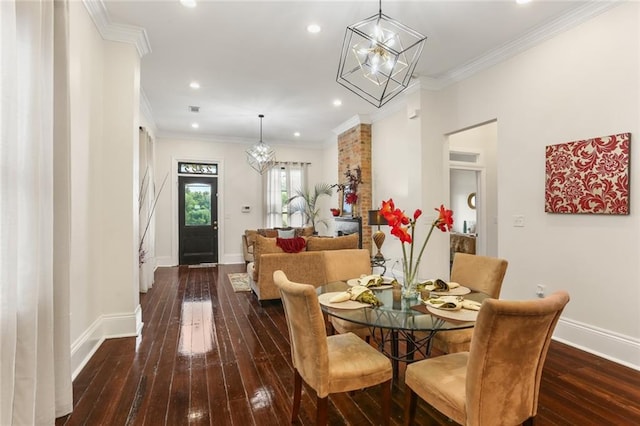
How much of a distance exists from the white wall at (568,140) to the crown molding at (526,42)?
0.07 metres

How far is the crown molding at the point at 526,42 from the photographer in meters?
2.87

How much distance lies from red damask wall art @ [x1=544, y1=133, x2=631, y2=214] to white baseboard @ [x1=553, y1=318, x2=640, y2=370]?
1.07 metres

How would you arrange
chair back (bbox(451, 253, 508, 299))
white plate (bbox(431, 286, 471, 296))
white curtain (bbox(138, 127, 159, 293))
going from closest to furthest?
white plate (bbox(431, 286, 471, 296)) → chair back (bbox(451, 253, 508, 299)) → white curtain (bbox(138, 127, 159, 293))

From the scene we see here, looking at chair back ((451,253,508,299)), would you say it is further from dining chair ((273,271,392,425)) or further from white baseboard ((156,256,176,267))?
white baseboard ((156,256,176,267))

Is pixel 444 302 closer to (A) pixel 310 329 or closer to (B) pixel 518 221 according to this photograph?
(A) pixel 310 329

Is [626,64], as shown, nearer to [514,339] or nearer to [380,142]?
[514,339]

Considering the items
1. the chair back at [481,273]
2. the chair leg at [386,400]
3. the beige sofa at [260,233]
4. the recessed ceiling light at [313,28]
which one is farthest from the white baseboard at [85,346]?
the beige sofa at [260,233]

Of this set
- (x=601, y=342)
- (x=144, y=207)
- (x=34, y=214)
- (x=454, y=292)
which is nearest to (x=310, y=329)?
(x=454, y=292)

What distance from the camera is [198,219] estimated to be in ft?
25.5

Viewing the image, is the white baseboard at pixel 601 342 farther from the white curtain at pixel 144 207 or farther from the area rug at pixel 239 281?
the white curtain at pixel 144 207

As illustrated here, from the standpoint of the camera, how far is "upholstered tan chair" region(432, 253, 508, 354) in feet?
Answer: 7.23

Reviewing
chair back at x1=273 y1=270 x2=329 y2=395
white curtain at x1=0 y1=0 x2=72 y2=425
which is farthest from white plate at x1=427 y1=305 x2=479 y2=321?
white curtain at x1=0 y1=0 x2=72 y2=425

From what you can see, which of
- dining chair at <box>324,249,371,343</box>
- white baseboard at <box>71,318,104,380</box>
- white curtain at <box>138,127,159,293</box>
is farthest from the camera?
white curtain at <box>138,127,159,293</box>

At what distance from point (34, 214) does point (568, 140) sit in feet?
13.7
